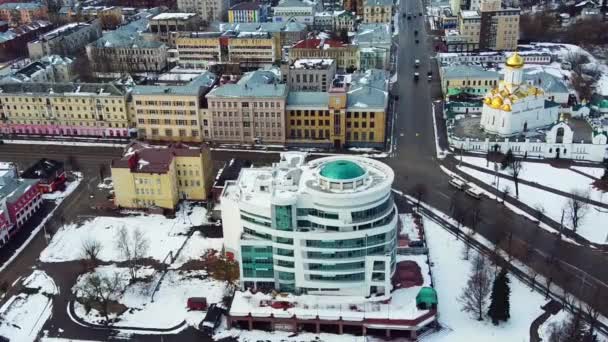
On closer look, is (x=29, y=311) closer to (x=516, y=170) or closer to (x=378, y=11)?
(x=516, y=170)

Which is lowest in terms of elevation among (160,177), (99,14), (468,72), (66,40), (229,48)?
(160,177)

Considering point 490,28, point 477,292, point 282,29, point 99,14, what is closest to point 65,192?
point 477,292

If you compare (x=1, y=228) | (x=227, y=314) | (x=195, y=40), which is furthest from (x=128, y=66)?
(x=227, y=314)

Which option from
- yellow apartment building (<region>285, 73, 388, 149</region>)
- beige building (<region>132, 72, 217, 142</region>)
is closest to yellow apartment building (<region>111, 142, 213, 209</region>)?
beige building (<region>132, 72, 217, 142</region>)

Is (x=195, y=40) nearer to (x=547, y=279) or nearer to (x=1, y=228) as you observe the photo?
(x=1, y=228)

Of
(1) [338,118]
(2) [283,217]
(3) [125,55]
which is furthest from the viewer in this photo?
(3) [125,55]

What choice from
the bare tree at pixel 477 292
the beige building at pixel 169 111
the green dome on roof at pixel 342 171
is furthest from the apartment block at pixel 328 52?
the bare tree at pixel 477 292
